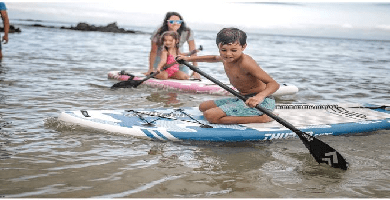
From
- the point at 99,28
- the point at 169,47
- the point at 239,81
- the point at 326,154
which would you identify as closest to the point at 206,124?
the point at 239,81

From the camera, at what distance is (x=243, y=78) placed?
186 inches

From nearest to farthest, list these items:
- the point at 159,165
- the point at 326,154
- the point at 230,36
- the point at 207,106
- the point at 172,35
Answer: the point at 159,165, the point at 326,154, the point at 230,36, the point at 207,106, the point at 172,35

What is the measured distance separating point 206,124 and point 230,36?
39.3 inches

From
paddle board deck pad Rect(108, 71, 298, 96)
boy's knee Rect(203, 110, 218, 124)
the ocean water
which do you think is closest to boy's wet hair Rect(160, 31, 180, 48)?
paddle board deck pad Rect(108, 71, 298, 96)

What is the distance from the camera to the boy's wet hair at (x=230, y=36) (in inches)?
173

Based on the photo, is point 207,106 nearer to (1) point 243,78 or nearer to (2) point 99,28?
(1) point 243,78

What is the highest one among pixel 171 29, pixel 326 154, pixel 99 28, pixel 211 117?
pixel 171 29

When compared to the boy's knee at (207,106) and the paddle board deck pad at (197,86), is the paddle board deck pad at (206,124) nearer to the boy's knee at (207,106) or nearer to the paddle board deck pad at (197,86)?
the boy's knee at (207,106)

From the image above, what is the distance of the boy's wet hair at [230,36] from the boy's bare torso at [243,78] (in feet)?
0.81

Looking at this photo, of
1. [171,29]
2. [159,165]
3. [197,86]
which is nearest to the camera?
[159,165]

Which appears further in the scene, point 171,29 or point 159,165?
point 171,29

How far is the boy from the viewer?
4.43m

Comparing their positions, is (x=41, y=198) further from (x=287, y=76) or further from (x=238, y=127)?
(x=287, y=76)

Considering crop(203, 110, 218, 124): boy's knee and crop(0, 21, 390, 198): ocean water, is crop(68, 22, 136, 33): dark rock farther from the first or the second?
crop(203, 110, 218, 124): boy's knee
